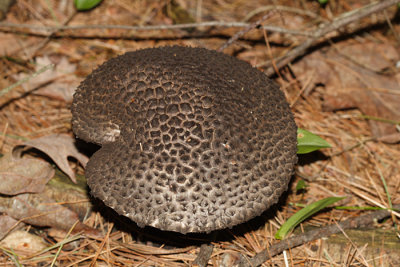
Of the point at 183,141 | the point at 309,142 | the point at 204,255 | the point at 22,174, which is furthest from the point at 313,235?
the point at 22,174

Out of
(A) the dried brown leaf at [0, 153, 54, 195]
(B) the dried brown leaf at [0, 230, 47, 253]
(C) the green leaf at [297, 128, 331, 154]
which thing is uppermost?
(C) the green leaf at [297, 128, 331, 154]

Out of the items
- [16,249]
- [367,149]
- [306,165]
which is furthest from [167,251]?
[367,149]

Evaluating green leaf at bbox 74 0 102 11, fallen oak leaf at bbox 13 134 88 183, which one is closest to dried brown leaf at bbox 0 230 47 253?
fallen oak leaf at bbox 13 134 88 183

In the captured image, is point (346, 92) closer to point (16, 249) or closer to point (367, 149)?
point (367, 149)

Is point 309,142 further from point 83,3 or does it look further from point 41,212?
point 83,3

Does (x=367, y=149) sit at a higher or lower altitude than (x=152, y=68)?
lower

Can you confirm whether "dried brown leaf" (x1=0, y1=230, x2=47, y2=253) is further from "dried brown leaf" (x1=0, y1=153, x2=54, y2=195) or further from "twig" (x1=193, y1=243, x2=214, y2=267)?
"twig" (x1=193, y1=243, x2=214, y2=267)

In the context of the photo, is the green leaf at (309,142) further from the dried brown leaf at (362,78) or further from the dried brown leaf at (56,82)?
the dried brown leaf at (56,82)
